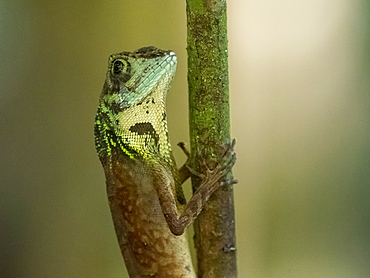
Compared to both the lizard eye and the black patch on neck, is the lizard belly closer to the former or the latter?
the black patch on neck

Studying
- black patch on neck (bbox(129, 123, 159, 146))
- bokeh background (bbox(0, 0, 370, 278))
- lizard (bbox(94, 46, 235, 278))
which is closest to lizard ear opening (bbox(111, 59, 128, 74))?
Result: lizard (bbox(94, 46, 235, 278))

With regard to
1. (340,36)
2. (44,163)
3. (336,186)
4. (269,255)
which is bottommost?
(269,255)

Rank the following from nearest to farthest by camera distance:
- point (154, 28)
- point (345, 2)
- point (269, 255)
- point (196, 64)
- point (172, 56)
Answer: point (196, 64), point (172, 56), point (345, 2), point (154, 28), point (269, 255)

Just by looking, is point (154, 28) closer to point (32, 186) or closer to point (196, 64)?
point (196, 64)

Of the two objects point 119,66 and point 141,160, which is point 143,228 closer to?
point 141,160

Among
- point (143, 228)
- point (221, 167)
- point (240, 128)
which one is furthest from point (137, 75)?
point (240, 128)

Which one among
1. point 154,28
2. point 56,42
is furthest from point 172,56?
point 56,42

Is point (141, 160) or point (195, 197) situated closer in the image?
point (195, 197)
